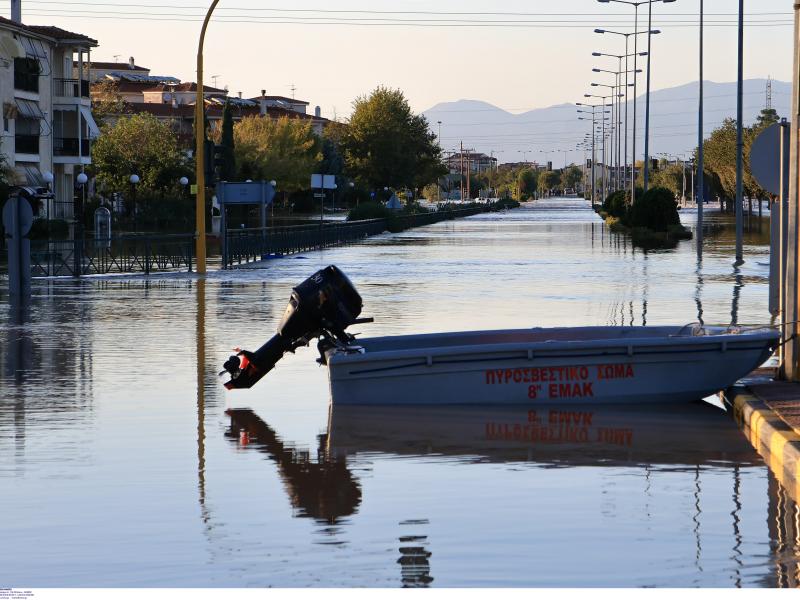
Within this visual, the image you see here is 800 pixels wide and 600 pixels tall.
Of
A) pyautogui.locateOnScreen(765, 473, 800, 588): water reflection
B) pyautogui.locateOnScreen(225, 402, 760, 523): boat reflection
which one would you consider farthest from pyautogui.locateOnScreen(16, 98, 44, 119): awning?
pyautogui.locateOnScreen(765, 473, 800, 588): water reflection

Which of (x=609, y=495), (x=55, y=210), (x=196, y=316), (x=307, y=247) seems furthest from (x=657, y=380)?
(x=55, y=210)

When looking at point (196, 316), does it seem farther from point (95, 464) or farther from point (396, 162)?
point (396, 162)

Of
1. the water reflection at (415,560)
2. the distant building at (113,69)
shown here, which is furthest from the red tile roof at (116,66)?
the water reflection at (415,560)

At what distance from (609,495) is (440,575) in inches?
93.9

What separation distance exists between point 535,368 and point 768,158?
4.28 meters

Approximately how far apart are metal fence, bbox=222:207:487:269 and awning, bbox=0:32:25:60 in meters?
17.5

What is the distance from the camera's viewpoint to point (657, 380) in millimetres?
13523

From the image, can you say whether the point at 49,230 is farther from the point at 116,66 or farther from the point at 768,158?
the point at 116,66

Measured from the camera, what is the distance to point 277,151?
11738 centimetres

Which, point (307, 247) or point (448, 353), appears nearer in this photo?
point (448, 353)

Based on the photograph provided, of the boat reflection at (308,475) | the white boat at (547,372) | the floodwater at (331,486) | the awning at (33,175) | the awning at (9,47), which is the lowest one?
the boat reflection at (308,475)

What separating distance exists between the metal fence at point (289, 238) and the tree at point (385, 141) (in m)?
32.3

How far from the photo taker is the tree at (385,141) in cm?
11369

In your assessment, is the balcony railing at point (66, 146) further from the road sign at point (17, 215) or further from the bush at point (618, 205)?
the road sign at point (17, 215)
